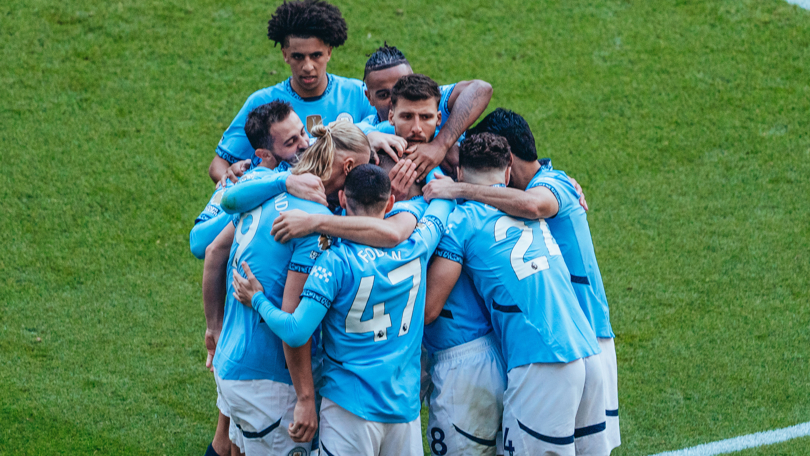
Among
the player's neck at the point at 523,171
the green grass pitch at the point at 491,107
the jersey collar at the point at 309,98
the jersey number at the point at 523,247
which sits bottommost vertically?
the green grass pitch at the point at 491,107

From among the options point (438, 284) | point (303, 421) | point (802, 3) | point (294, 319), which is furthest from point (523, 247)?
point (802, 3)

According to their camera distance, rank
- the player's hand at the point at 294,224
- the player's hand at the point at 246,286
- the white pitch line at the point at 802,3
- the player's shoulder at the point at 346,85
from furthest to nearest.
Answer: the white pitch line at the point at 802,3 < the player's shoulder at the point at 346,85 < the player's hand at the point at 246,286 < the player's hand at the point at 294,224

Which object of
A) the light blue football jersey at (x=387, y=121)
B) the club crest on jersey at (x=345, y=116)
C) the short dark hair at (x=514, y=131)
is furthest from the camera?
the club crest on jersey at (x=345, y=116)

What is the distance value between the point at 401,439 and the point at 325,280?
0.81m

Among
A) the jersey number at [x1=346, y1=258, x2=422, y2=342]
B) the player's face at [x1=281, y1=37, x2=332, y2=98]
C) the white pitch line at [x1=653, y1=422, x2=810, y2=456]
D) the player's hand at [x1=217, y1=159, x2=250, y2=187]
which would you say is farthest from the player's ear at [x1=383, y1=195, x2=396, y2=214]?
the white pitch line at [x1=653, y1=422, x2=810, y2=456]

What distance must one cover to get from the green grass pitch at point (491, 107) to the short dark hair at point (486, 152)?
2.26 metres

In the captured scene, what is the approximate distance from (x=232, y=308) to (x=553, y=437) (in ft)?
5.17

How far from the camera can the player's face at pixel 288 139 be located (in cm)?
399

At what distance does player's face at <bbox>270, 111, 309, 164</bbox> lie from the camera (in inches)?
157

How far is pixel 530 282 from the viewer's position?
368cm

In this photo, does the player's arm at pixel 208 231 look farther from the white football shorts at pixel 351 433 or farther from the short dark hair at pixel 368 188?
the white football shorts at pixel 351 433

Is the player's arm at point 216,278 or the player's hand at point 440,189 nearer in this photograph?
the player's hand at point 440,189

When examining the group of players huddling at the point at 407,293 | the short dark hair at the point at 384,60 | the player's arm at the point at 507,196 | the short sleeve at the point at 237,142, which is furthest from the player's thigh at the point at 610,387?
the short sleeve at the point at 237,142

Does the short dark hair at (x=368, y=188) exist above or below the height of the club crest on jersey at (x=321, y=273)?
above
